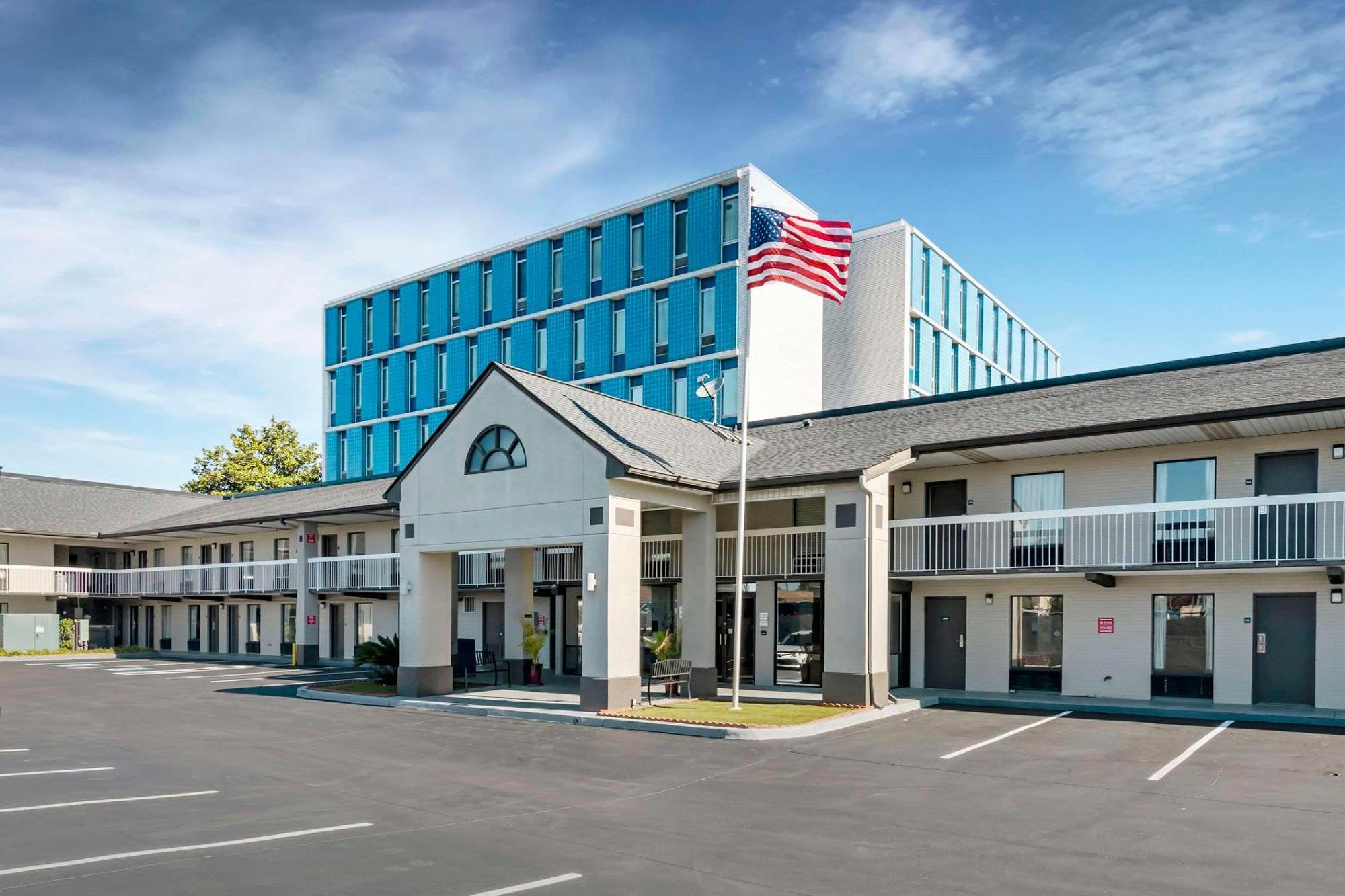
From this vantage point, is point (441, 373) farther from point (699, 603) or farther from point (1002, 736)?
point (1002, 736)

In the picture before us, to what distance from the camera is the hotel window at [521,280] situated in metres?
Result: 54.0

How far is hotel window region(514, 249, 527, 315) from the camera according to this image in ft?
177

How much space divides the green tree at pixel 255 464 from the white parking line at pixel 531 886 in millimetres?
59784

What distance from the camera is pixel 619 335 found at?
49844 mm

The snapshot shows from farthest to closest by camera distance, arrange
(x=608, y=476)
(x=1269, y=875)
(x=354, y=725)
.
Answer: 1. (x=608, y=476)
2. (x=354, y=725)
3. (x=1269, y=875)

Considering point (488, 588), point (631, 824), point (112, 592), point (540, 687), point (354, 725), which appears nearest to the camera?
point (631, 824)

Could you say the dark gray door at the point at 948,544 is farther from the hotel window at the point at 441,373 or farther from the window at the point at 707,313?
the hotel window at the point at 441,373

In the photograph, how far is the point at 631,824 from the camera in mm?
11594

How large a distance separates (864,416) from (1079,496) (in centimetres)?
624

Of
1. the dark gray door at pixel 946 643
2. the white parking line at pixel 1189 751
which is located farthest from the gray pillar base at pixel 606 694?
the white parking line at pixel 1189 751

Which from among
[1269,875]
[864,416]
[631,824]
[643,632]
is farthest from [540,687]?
[1269,875]

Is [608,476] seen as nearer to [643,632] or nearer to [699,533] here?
[699,533]

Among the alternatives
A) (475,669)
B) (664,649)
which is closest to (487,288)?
(475,669)

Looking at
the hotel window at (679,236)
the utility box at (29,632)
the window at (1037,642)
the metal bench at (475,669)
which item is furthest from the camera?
the hotel window at (679,236)
